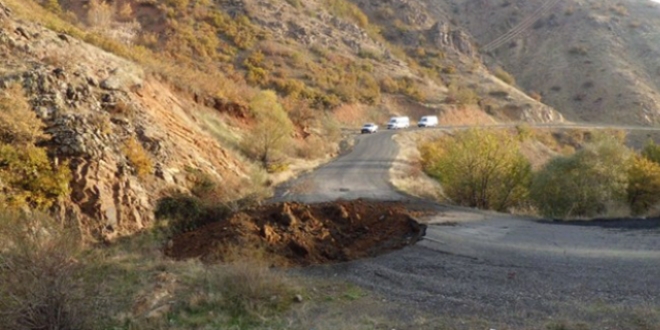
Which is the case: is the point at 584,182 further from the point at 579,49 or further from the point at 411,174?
the point at 579,49

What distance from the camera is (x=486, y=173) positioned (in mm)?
22219

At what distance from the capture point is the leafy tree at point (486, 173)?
22.1 meters

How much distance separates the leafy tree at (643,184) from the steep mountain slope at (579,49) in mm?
44204

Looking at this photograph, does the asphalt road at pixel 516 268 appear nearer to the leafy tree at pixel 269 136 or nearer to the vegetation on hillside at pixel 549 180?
the vegetation on hillside at pixel 549 180

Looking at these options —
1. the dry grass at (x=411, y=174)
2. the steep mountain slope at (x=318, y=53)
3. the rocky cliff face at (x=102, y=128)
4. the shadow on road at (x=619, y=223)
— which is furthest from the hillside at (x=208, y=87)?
the shadow on road at (x=619, y=223)

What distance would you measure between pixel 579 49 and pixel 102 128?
78014 mm

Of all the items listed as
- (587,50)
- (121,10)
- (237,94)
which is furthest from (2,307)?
(587,50)

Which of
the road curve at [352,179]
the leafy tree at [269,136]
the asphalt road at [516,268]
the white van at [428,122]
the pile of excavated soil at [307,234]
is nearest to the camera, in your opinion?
the asphalt road at [516,268]

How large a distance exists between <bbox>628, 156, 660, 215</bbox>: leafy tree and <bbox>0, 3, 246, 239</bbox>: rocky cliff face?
1807 centimetres

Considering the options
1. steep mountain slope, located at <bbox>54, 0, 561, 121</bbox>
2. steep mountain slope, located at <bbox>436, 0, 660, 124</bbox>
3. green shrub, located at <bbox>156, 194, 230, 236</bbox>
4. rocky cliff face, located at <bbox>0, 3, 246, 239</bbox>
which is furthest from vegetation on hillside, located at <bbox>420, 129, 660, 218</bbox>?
steep mountain slope, located at <bbox>436, 0, 660, 124</bbox>

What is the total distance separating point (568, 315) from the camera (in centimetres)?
817

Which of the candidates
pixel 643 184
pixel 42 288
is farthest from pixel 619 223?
pixel 42 288

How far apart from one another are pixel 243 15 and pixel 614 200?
45472 mm

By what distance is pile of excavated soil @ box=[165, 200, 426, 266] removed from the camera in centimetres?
1280
